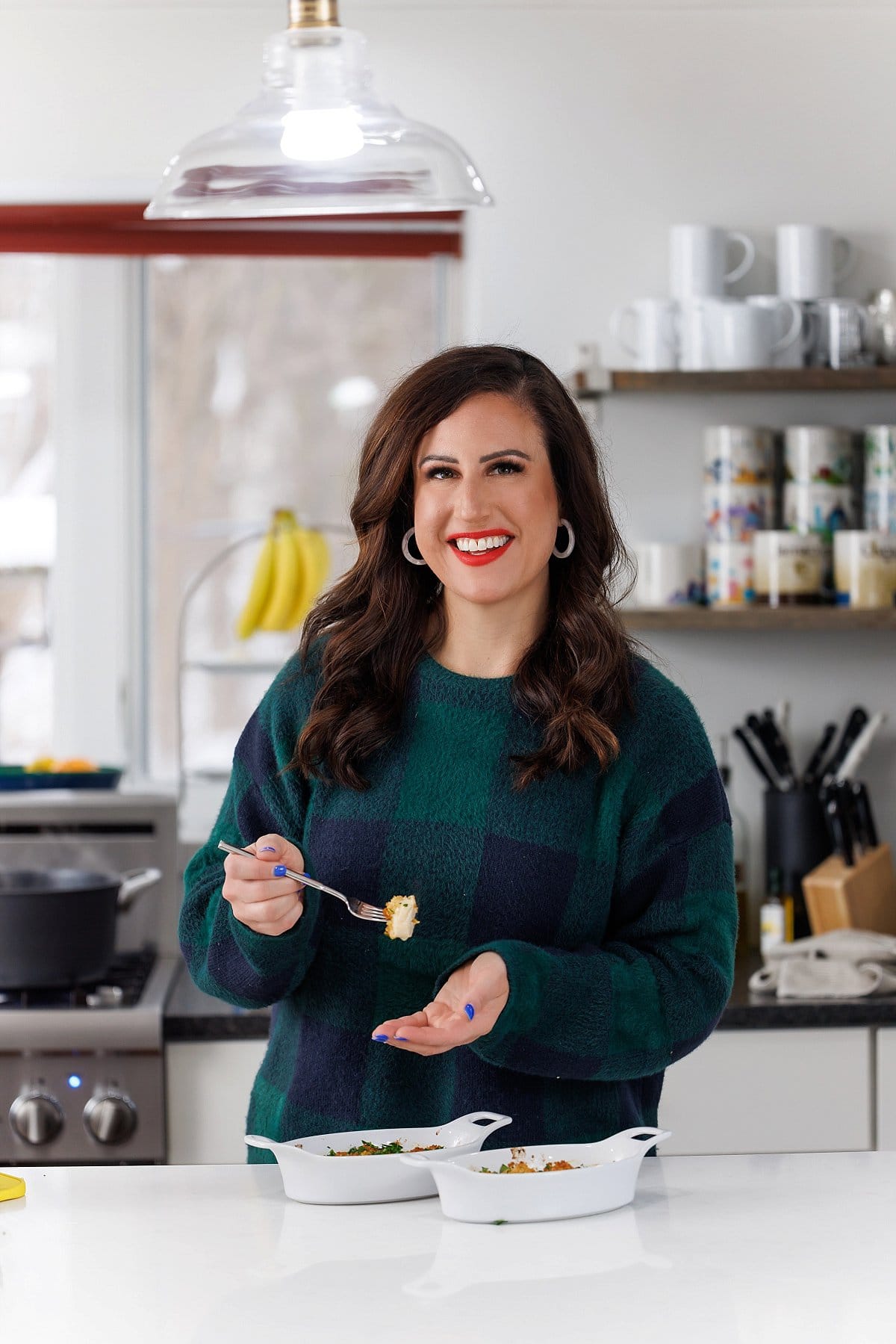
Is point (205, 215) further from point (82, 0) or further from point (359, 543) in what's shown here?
point (82, 0)

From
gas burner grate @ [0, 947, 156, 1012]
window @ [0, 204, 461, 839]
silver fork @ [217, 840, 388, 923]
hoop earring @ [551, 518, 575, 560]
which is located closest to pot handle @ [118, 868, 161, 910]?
gas burner grate @ [0, 947, 156, 1012]

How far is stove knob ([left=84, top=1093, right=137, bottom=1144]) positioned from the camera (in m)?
2.34

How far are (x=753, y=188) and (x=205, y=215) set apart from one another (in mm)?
1626

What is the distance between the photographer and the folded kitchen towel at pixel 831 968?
245 cm

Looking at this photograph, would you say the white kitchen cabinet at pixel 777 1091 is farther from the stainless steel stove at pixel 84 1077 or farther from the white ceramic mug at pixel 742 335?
the white ceramic mug at pixel 742 335

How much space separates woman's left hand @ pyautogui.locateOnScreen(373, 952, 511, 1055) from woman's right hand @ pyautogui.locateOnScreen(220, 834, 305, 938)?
164 mm

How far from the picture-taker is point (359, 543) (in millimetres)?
1688

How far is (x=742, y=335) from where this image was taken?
2.78 m

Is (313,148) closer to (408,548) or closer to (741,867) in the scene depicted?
(408,548)

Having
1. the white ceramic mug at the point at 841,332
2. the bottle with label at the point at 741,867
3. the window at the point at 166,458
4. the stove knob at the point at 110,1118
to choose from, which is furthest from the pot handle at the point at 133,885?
the white ceramic mug at the point at 841,332

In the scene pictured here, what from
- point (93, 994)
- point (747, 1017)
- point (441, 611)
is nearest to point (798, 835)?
point (747, 1017)

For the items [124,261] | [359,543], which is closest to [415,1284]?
[359,543]

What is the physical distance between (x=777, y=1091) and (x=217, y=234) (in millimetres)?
2075

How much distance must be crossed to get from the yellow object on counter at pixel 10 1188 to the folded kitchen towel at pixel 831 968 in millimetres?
1452
